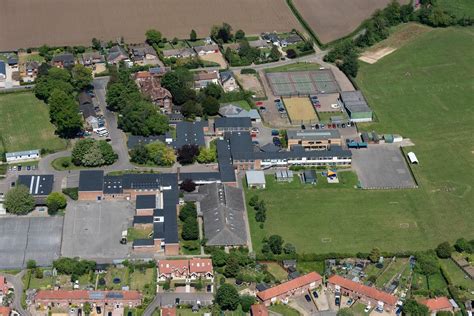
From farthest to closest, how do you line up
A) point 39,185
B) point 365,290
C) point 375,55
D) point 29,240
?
point 375,55 < point 39,185 < point 29,240 < point 365,290

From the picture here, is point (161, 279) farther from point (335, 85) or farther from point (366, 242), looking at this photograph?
point (335, 85)

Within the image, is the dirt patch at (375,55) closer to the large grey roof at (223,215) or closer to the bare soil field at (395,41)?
the bare soil field at (395,41)

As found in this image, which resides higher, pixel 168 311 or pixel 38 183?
pixel 38 183

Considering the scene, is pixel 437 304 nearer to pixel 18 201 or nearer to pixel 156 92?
pixel 18 201

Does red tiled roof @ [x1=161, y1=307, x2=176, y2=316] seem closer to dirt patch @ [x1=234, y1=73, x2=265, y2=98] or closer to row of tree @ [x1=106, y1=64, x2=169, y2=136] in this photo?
row of tree @ [x1=106, y1=64, x2=169, y2=136]

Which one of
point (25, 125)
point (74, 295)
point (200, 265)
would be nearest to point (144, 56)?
point (25, 125)

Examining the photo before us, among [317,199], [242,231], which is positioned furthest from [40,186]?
[317,199]

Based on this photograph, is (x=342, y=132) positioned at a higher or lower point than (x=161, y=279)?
higher
